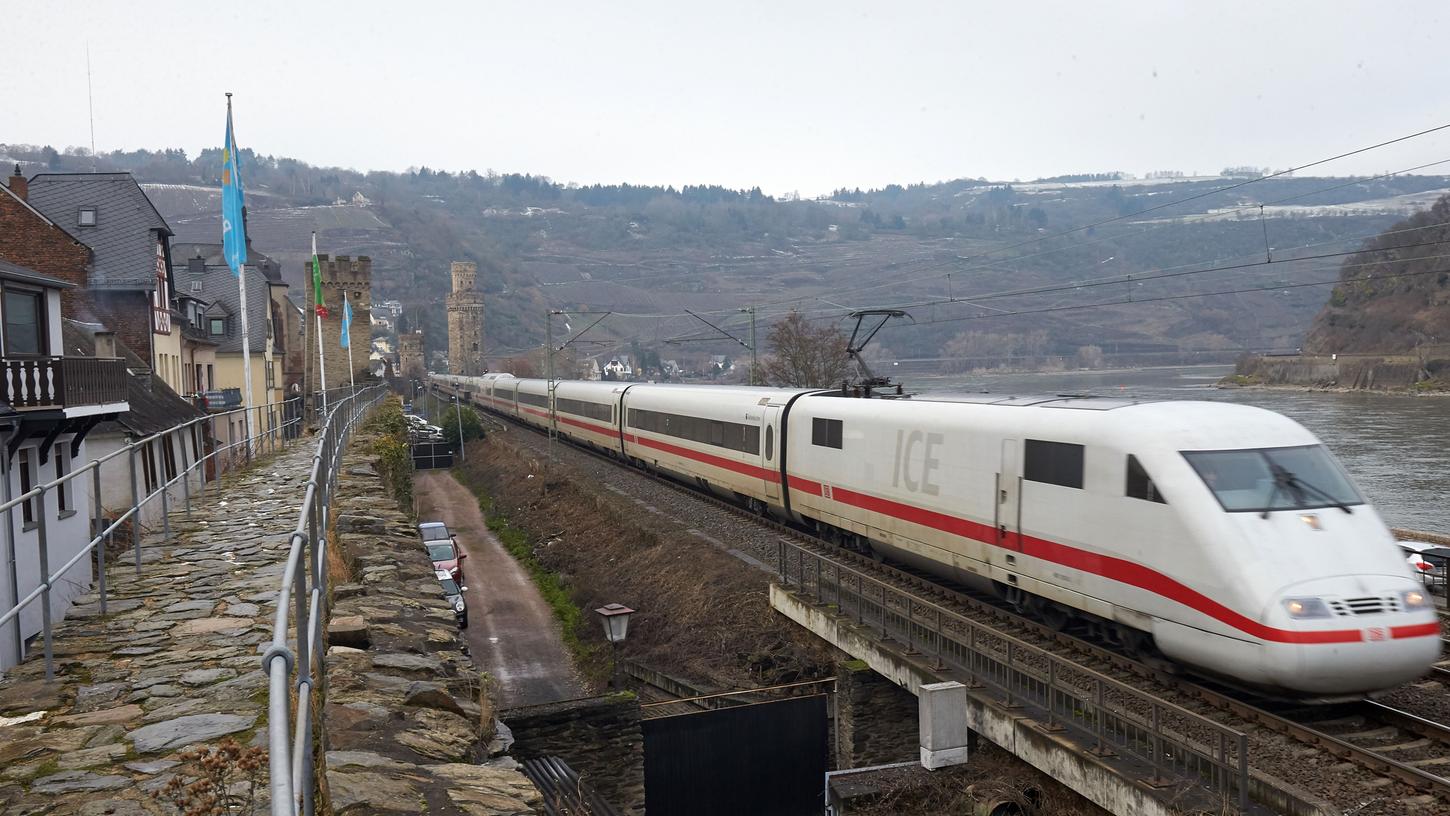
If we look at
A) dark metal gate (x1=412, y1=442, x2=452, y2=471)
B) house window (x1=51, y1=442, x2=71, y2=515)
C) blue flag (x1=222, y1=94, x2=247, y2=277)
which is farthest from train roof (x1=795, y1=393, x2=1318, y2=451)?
dark metal gate (x1=412, y1=442, x2=452, y2=471)

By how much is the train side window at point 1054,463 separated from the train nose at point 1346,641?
309 centimetres

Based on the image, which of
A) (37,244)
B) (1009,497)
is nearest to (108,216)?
(37,244)

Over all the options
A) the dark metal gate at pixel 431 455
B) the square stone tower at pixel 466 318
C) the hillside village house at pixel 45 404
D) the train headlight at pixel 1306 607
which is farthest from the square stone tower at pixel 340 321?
the train headlight at pixel 1306 607

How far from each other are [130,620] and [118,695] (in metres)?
2.27

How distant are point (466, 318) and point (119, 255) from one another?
8753 cm

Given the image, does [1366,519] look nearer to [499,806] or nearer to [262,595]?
[499,806]

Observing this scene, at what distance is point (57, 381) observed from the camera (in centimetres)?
1661

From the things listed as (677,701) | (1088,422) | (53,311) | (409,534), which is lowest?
(677,701)

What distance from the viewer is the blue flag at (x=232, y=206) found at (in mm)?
22453

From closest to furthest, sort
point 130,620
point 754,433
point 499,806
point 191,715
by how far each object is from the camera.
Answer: point 499,806, point 191,715, point 130,620, point 754,433

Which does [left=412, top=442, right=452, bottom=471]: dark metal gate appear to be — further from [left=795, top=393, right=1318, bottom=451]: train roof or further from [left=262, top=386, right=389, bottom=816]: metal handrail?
[left=262, top=386, right=389, bottom=816]: metal handrail

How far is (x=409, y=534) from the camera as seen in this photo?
1297cm

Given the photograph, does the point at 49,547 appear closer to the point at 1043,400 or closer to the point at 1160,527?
the point at 1043,400

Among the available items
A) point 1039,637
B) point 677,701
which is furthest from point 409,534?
point 1039,637
